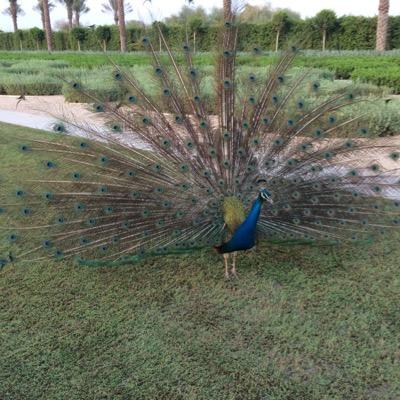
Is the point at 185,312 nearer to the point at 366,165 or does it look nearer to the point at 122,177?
the point at 122,177

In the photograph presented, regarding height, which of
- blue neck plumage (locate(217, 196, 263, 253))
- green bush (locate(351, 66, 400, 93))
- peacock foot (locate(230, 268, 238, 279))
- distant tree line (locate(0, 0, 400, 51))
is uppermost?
distant tree line (locate(0, 0, 400, 51))

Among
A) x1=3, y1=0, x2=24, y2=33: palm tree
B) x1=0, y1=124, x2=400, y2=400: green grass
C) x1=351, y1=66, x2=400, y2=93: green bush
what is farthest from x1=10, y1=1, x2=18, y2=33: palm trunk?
x1=0, y1=124, x2=400, y2=400: green grass

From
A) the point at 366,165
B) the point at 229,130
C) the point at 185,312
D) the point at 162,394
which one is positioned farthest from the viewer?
the point at 366,165

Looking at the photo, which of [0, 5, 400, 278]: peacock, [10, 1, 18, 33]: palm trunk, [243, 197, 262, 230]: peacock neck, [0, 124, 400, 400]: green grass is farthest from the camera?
[10, 1, 18, 33]: palm trunk

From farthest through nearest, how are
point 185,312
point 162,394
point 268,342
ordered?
point 185,312 < point 268,342 < point 162,394

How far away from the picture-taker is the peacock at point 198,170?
3498mm

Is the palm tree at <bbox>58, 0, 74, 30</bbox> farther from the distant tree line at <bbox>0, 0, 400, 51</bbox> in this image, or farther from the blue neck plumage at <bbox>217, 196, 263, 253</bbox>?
Answer: the blue neck plumage at <bbox>217, 196, 263, 253</bbox>

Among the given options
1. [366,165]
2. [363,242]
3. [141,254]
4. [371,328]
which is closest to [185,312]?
[141,254]

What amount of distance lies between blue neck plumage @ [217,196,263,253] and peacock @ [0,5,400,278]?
0.28 ft

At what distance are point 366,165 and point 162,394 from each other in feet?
7.78

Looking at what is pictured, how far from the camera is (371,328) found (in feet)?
Result: 10.2

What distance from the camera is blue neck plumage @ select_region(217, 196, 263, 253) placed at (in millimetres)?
3158

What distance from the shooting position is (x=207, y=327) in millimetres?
A: 3170

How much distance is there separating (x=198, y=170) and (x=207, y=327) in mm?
1123
